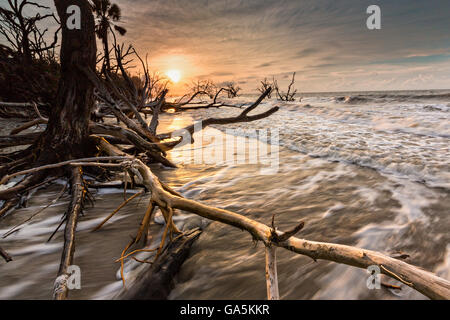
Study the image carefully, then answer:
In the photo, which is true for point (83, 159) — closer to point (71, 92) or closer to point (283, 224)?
point (71, 92)

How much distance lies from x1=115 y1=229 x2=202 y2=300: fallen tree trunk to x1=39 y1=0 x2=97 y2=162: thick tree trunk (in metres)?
2.11

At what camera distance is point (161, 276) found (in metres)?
1.19

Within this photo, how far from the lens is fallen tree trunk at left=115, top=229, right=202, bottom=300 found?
1.09 meters

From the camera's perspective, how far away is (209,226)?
6.56ft

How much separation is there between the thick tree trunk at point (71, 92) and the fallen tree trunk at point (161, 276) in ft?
6.92

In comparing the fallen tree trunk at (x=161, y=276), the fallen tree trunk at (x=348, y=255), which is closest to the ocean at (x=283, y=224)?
the fallen tree trunk at (x=161, y=276)

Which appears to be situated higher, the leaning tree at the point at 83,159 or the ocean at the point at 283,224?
the leaning tree at the point at 83,159

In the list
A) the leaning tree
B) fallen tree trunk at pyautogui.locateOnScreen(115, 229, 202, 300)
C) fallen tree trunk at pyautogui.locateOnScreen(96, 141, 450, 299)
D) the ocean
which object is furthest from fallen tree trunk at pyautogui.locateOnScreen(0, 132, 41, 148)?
fallen tree trunk at pyautogui.locateOnScreen(96, 141, 450, 299)

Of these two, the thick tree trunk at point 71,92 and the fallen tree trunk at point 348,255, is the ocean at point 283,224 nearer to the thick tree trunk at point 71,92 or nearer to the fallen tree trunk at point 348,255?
the fallen tree trunk at point 348,255

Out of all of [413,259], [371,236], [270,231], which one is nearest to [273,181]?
[371,236]

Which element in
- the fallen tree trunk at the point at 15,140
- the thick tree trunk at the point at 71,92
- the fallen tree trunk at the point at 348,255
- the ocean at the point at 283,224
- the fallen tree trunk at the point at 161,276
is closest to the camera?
the fallen tree trunk at the point at 348,255

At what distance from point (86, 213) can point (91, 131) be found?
129 cm

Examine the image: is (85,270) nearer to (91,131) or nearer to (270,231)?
(270,231)

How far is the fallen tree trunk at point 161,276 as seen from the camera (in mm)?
1093
